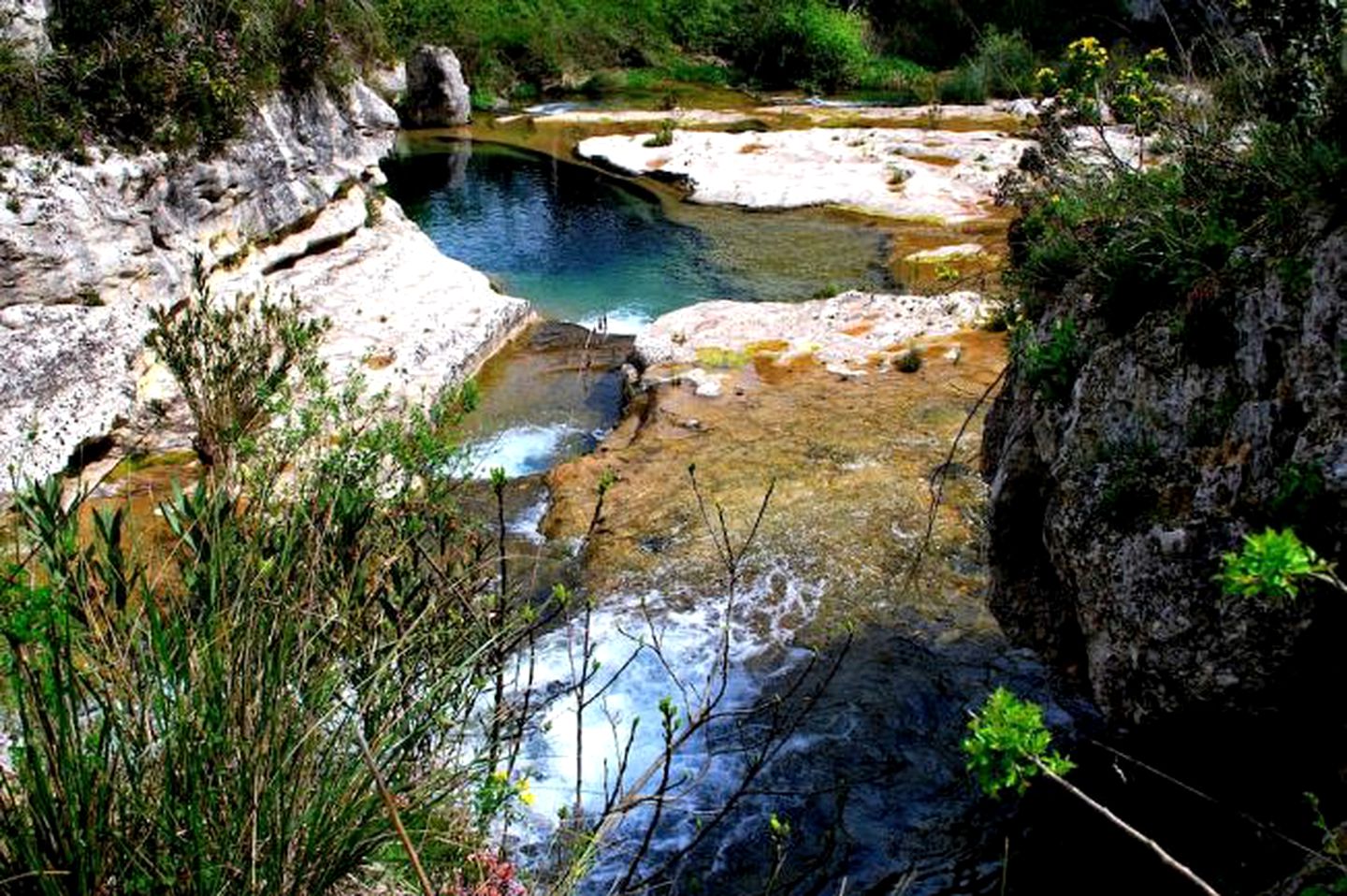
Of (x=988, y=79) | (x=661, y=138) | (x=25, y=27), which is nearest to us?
(x=25, y=27)

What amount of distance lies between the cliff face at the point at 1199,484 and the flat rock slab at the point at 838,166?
44.9 feet

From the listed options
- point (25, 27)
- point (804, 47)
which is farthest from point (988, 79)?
point (25, 27)

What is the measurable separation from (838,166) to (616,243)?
18.1 feet

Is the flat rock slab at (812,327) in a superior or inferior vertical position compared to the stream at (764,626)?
superior

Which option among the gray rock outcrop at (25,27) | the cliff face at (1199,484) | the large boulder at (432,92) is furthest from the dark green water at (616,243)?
the cliff face at (1199,484)

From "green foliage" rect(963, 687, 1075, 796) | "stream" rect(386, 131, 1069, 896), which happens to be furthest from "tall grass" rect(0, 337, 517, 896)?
"green foliage" rect(963, 687, 1075, 796)

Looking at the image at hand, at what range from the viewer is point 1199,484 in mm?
3809

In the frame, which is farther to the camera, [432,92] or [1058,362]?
[432,92]

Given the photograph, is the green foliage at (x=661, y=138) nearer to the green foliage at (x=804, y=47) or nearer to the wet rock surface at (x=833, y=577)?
the green foliage at (x=804, y=47)

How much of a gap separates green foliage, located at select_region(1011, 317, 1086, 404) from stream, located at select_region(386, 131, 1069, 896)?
121 centimetres

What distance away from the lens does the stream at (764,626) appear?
15.5 feet

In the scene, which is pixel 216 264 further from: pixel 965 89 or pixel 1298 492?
pixel 965 89

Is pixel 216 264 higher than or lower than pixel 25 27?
lower

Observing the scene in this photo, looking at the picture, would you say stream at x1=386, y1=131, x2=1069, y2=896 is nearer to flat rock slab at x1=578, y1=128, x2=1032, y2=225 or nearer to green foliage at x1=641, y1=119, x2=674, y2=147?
flat rock slab at x1=578, y1=128, x2=1032, y2=225
